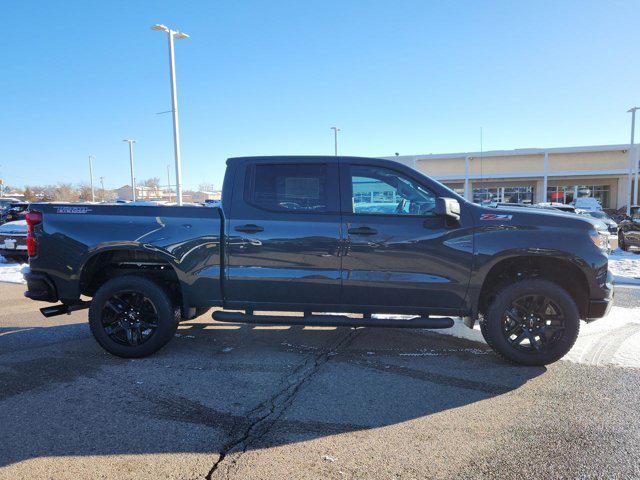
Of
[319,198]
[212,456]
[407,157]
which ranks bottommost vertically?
[212,456]

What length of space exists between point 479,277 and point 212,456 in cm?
287

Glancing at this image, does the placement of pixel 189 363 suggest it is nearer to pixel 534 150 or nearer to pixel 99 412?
pixel 99 412

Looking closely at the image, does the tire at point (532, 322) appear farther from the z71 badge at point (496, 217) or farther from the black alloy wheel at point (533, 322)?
the z71 badge at point (496, 217)

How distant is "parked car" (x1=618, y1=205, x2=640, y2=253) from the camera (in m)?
13.6

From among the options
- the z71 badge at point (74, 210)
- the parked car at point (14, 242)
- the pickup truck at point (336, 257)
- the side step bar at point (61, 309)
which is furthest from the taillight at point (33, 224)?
the parked car at point (14, 242)

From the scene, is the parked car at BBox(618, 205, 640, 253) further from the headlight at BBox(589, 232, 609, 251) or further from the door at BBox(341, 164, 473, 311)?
the door at BBox(341, 164, 473, 311)

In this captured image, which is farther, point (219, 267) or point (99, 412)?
point (219, 267)

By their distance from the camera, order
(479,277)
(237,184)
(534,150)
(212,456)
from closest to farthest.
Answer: (212,456) → (479,277) → (237,184) → (534,150)

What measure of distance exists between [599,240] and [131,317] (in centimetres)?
477

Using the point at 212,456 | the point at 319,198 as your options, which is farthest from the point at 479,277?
the point at 212,456

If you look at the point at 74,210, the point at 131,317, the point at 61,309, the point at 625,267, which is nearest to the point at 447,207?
the point at 131,317

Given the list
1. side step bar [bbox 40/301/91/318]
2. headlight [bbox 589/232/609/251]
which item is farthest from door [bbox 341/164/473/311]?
side step bar [bbox 40/301/91/318]

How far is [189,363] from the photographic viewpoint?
4613 mm

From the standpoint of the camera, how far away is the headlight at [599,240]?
4266 mm
